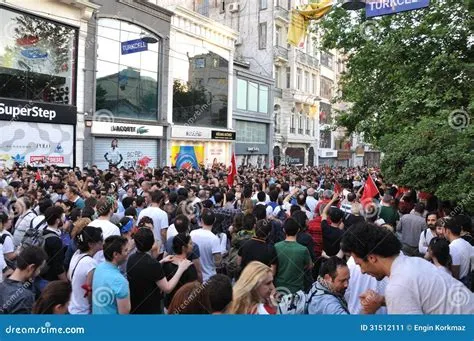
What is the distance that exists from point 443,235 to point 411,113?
7657 millimetres

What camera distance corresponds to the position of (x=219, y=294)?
9.88 feet

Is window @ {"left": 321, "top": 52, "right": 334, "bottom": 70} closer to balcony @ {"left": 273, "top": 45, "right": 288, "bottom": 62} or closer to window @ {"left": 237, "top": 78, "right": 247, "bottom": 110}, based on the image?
balcony @ {"left": 273, "top": 45, "right": 288, "bottom": 62}

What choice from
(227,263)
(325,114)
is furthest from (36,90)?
(325,114)

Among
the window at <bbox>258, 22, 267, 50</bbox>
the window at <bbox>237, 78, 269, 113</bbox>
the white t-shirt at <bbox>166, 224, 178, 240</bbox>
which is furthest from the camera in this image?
the window at <bbox>258, 22, 267, 50</bbox>

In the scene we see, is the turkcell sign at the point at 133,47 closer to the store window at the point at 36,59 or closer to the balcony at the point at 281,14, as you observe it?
the store window at the point at 36,59

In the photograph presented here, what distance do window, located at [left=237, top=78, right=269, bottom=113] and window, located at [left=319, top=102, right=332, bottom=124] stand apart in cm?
1247

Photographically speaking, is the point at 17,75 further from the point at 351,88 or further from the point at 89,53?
the point at 351,88

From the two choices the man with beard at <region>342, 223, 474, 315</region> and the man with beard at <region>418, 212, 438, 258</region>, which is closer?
→ the man with beard at <region>342, 223, 474, 315</region>

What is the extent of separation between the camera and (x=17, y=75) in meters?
18.5

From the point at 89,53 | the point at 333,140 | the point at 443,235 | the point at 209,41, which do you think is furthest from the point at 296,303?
the point at 333,140

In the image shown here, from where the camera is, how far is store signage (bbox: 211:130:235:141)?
3084 cm

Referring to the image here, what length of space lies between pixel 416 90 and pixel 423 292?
11121mm

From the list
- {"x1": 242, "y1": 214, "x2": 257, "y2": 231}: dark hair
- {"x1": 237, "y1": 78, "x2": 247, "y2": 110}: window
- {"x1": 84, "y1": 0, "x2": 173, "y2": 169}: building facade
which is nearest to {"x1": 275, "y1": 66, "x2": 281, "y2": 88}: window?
{"x1": 237, "y1": 78, "x2": 247, "y2": 110}: window

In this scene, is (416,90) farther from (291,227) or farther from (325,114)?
→ (325,114)
